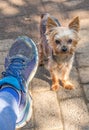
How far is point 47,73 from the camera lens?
4.09 m

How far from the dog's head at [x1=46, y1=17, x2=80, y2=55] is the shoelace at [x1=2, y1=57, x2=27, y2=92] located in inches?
17.6

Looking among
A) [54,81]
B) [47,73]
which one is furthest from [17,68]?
[47,73]

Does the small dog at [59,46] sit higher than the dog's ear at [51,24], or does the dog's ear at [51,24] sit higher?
the dog's ear at [51,24]

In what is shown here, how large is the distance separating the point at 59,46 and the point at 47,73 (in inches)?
29.3

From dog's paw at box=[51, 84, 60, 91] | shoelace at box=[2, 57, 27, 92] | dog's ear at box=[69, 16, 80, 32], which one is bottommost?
dog's paw at box=[51, 84, 60, 91]

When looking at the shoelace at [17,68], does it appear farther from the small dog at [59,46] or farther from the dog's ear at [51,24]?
the dog's ear at [51,24]

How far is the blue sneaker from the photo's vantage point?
3.20 metres

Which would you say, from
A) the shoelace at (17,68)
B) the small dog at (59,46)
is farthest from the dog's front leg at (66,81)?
the shoelace at (17,68)

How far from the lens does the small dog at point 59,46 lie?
3.43 metres

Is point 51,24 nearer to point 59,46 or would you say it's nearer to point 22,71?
point 59,46

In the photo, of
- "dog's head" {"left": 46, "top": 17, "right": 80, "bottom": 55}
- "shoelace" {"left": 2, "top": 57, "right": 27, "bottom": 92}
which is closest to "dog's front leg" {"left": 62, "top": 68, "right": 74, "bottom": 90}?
"dog's head" {"left": 46, "top": 17, "right": 80, "bottom": 55}

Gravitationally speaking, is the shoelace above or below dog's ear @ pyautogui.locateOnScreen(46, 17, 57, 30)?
below

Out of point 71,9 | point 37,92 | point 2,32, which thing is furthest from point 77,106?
point 71,9

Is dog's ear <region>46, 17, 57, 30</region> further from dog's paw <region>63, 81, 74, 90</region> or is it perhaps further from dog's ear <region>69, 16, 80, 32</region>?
dog's paw <region>63, 81, 74, 90</region>
